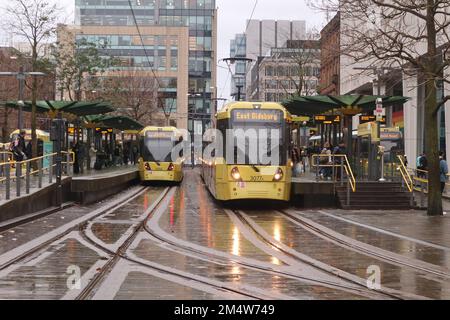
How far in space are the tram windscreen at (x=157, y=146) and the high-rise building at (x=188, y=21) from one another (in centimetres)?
6594

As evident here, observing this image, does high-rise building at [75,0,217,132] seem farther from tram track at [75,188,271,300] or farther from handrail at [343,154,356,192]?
tram track at [75,188,271,300]

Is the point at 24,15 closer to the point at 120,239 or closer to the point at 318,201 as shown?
the point at 318,201

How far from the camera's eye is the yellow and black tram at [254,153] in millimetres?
22500

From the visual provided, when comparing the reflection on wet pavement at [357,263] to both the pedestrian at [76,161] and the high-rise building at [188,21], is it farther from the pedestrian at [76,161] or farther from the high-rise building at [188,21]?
the high-rise building at [188,21]

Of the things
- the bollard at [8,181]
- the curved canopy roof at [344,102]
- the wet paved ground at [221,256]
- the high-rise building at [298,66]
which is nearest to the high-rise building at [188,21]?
the high-rise building at [298,66]

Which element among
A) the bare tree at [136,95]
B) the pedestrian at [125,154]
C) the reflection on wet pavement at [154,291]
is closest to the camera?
the reflection on wet pavement at [154,291]

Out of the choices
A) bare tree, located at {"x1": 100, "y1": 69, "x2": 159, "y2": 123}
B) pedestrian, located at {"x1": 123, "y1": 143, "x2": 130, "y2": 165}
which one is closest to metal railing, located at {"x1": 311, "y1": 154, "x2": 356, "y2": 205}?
bare tree, located at {"x1": 100, "y1": 69, "x2": 159, "y2": 123}

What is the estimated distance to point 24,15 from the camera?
31516mm

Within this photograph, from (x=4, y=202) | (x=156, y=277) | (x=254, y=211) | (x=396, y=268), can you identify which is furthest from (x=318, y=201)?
(x=156, y=277)

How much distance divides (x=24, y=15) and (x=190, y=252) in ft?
74.0

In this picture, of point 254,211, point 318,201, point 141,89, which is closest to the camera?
point 254,211

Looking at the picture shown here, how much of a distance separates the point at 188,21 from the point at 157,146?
78335 mm

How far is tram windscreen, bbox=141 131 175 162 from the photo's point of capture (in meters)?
39.0

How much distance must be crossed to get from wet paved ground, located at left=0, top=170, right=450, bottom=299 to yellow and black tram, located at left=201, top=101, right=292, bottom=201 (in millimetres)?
1969
